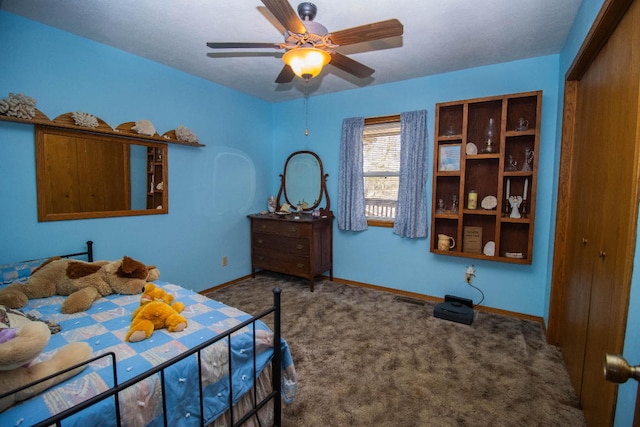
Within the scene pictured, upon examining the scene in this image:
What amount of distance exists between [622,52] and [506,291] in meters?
2.25

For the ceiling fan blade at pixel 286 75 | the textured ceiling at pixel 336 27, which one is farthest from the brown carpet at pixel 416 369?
the textured ceiling at pixel 336 27

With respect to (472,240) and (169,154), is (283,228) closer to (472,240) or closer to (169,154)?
(169,154)

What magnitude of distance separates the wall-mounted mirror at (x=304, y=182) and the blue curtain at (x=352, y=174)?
34 centimetres

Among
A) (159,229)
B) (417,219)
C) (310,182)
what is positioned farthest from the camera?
(310,182)

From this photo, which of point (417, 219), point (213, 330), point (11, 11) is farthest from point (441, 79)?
point (11, 11)

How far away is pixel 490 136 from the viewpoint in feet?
9.43

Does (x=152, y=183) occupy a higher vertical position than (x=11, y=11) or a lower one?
lower

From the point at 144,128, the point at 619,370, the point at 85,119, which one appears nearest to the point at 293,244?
the point at 144,128

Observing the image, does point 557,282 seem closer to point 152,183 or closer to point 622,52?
point 622,52

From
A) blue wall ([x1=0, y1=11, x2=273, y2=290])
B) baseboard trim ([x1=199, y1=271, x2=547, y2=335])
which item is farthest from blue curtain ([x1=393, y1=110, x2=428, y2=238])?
blue wall ([x1=0, y1=11, x2=273, y2=290])

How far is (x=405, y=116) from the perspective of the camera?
3287 millimetres

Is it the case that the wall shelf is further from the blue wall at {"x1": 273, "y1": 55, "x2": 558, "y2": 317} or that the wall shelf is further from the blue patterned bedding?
the blue wall at {"x1": 273, "y1": 55, "x2": 558, "y2": 317}

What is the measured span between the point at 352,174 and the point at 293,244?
1.14m

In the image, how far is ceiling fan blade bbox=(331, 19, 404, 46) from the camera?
5.09 feet
